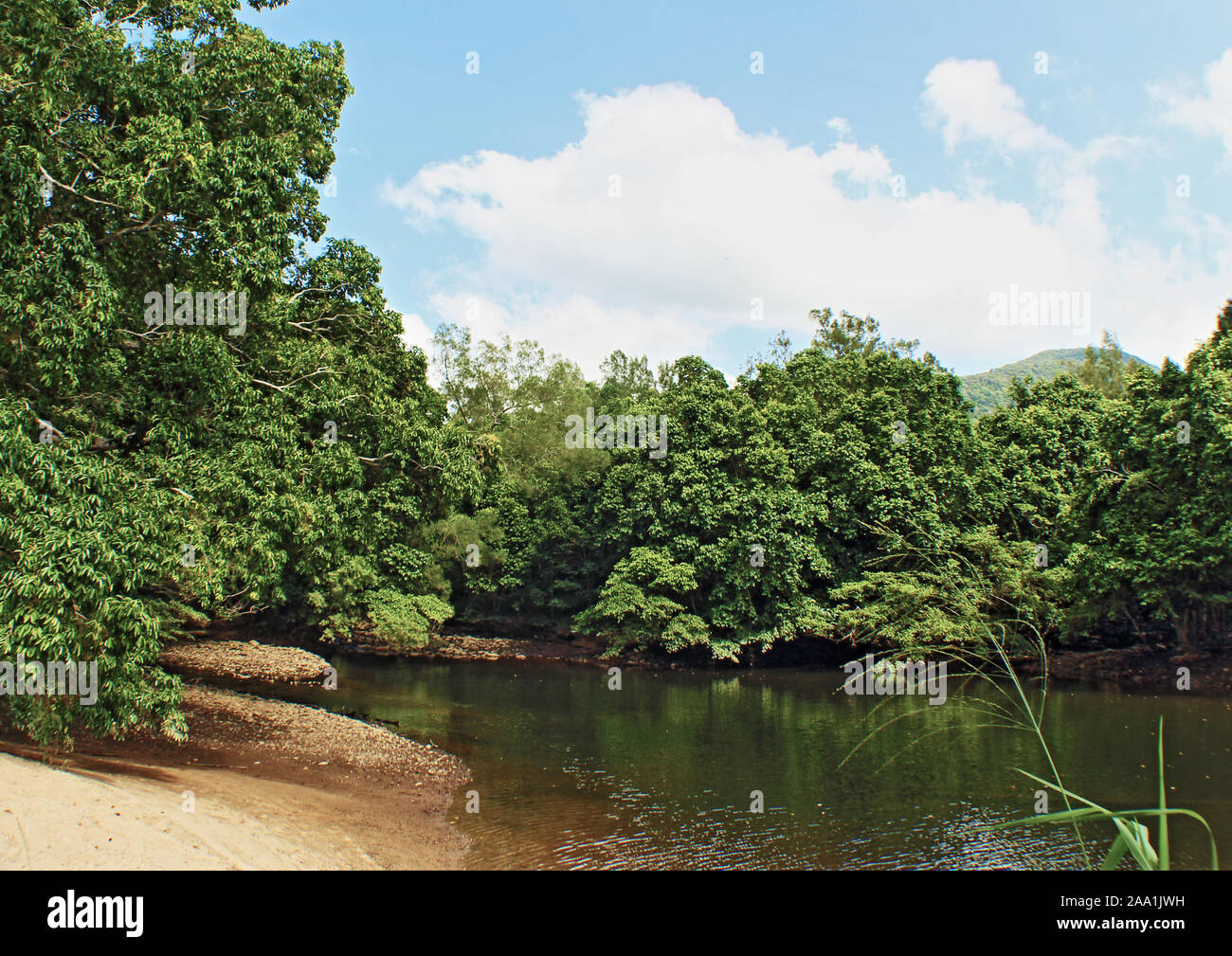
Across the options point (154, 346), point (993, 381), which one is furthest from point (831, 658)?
point (993, 381)

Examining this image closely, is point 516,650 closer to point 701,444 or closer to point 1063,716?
point 701,444

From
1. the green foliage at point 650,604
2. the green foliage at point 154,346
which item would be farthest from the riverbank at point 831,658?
the green foliage at point 154,346

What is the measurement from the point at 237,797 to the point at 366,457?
10260 mm

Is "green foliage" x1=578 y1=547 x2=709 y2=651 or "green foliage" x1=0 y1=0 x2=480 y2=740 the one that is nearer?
"green foliage" x1=0 y1=0 x2=480 y2=740

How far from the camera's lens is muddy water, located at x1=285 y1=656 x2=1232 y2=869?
1452 centimetres

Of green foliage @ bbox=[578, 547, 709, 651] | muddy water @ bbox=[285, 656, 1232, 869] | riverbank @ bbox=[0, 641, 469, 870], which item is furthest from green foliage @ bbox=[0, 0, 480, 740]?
green foliage @ bbox=[578, 547, 709, 651]

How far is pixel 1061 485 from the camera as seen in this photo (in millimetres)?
40438

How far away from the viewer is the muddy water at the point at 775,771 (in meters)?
14.5

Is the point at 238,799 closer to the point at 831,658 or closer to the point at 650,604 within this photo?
the point at 650,604

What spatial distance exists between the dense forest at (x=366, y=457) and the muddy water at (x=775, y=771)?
402cm

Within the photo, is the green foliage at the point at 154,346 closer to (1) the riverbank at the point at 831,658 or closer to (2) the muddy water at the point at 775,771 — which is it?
(2) the muddy water at the point at 775,771

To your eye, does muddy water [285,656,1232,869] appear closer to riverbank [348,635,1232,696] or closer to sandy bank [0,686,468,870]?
sandy bank [0,686,468,870]

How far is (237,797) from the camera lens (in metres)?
14.2

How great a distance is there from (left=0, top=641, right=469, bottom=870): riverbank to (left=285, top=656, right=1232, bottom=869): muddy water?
1219 millimetres
